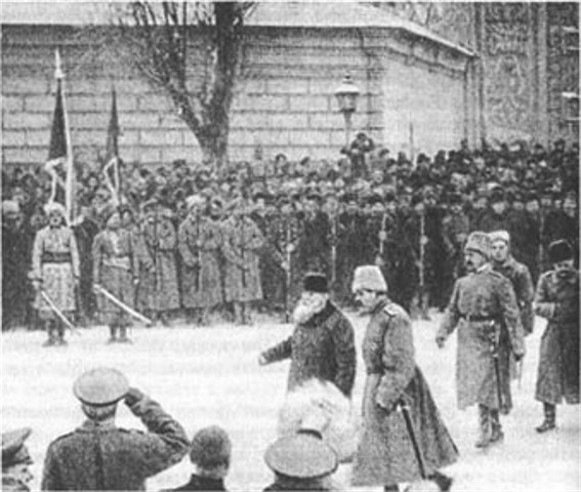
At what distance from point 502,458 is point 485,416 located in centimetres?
34

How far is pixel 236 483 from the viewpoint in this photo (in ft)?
16.8

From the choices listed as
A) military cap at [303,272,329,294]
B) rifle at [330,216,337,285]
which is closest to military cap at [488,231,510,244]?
rifle at [330,216,337,285]

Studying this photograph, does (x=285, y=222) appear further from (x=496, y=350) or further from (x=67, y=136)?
(x=496, y=350)

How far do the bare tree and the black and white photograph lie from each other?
1 centimetres

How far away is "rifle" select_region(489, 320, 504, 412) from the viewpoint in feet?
19.1

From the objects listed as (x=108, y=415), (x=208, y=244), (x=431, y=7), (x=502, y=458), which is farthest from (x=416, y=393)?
(x=208, y=244)

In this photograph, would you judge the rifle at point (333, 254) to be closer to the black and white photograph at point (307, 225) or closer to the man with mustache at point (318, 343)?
the black and white photograph at point (307, 225)

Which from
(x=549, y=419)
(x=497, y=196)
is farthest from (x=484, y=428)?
(x=497, y=196)

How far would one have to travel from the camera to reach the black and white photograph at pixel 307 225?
17.1ft

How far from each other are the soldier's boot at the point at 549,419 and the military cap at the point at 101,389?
9.62 ft

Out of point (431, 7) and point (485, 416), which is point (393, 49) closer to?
point (431, 7)

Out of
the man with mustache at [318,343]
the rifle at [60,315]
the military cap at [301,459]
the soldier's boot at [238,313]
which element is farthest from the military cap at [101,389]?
the soldier's boot at [238,313]

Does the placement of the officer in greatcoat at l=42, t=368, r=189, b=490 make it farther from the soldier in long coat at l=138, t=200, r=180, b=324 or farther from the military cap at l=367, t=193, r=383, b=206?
the military cap at l=367, t=193, r=383, b=206

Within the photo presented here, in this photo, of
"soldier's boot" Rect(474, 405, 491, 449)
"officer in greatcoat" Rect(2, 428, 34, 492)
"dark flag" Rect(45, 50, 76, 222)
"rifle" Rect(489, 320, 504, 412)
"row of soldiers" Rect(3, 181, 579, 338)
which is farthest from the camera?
"row of soldiers" Rect(3, 181, 579, 338)
